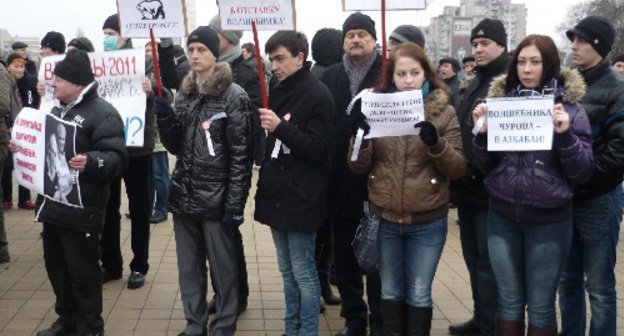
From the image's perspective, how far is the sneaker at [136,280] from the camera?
6055 mm

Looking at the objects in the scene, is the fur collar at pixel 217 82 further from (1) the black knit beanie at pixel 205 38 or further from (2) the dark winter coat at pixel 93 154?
(2) the dark winter coat at pixel 93 154

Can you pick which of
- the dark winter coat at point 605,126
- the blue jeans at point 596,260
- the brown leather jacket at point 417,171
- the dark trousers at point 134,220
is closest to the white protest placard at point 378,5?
the brown leather jacket at point 417,171

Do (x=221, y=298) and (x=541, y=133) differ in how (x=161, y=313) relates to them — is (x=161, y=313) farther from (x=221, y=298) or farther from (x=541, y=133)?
(x=541, y=133)

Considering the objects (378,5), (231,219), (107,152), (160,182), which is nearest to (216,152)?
(231,219)

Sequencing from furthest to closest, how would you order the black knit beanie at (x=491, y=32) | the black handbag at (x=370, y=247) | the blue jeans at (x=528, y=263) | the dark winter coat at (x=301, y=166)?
the black knit beanie at (x=491, y=32) → the dark winter coat at (x=301, y=166) → the black handbag at (x=370, y=247) → the blue jeans at (x=528, y=263)

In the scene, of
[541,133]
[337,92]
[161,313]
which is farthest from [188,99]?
[541,133]

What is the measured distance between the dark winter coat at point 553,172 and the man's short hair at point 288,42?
149 centimetres

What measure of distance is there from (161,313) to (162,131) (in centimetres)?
160

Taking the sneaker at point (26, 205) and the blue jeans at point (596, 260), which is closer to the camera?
the blue jeans at point (596, 260)

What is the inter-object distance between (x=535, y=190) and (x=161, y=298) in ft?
10.9

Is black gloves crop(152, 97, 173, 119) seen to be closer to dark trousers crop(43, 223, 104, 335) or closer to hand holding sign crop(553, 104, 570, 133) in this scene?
dark trousers crop(43, 223, 104, 335)

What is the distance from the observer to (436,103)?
4117 mm

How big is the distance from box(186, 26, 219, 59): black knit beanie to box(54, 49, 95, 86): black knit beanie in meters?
0.71

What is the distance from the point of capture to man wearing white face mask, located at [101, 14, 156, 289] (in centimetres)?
616
